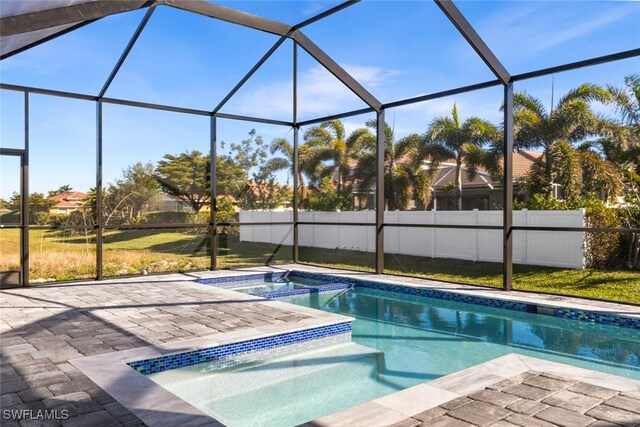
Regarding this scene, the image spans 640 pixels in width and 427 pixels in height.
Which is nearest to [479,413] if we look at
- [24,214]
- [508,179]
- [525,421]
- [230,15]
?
[525,421]

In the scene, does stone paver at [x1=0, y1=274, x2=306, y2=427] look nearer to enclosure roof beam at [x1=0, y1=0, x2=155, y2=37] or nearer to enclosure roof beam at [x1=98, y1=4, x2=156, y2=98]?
enclosure roof beam at [x1=0, y1=0, x2=155, y2=37]

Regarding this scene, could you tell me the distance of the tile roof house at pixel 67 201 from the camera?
9.96m

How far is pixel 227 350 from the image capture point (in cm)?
442

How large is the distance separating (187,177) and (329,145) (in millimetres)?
5527

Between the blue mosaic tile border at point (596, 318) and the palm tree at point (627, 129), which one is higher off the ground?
the palm tree at point (627, 129)

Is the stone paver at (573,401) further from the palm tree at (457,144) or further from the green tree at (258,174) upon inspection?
the green tree at (258,174)

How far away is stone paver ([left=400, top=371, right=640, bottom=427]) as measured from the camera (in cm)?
282

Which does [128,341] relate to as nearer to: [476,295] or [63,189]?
[476,295]

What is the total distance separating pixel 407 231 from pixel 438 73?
7752 mm

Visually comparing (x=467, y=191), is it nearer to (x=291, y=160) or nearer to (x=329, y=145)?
(x=329, y=145)

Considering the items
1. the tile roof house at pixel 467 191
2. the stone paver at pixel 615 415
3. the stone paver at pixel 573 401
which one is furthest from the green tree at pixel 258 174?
the stone paver at pixel 615 415

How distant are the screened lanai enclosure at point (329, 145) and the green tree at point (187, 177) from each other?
0.08 meters

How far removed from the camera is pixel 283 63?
17.6 m

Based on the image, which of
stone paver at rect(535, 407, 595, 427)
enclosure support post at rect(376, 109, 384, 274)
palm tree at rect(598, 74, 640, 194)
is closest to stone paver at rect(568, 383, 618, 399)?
stone paver at rect(535, 407, 595, 427)
